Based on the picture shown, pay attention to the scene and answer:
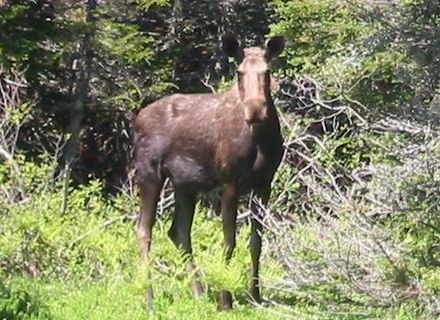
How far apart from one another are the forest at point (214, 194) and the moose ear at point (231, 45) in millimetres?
730

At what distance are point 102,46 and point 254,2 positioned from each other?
383 centimetres

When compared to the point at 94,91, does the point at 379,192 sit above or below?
above

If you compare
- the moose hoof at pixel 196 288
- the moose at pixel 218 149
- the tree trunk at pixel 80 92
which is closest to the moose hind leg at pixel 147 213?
the moose at pixel 218 149

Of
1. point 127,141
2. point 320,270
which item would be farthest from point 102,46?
point 320,270

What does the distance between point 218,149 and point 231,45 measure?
1.01 m

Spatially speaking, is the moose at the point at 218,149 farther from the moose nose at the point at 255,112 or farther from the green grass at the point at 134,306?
the green grass at the point at 134,306

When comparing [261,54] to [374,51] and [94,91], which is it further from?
[94,91]

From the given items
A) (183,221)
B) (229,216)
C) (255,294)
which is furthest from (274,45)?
(255,294)

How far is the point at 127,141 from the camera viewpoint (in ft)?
73.3

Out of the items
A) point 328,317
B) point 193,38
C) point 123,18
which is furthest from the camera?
point 193,38

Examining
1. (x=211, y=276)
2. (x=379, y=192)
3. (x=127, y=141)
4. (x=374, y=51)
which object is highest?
(x=374, y=51)

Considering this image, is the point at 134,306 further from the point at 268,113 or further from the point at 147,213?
the point at 268,113

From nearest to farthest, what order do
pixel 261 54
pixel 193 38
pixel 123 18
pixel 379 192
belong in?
pixel 379 192 → pixel 261 54 → pixel 123 18 → pixel 193 38

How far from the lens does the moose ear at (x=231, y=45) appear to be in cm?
1123
